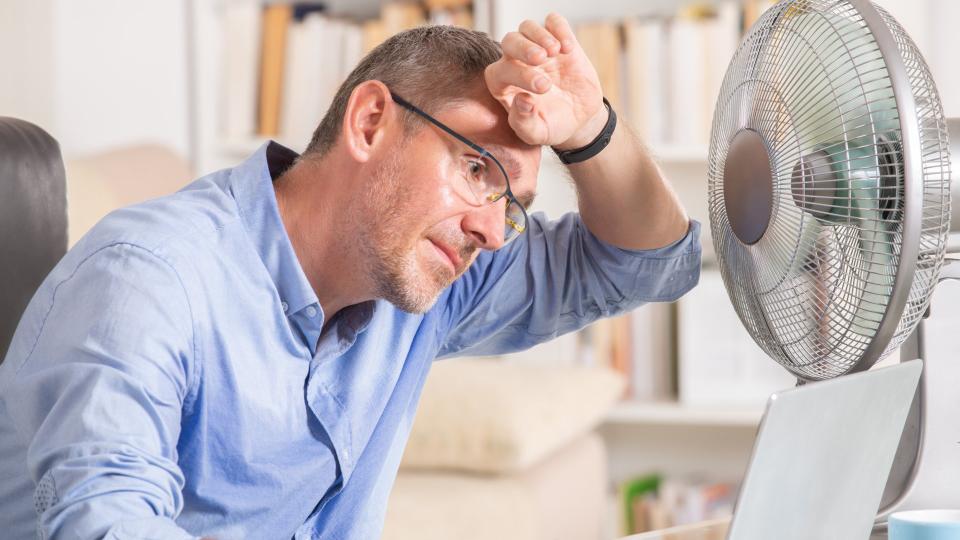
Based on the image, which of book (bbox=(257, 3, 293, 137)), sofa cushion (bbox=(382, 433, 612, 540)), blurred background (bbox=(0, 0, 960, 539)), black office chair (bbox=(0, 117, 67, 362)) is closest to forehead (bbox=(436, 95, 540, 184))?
black office chair (bbox=(0, 117, 67, 362))

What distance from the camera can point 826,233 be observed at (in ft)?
2.93

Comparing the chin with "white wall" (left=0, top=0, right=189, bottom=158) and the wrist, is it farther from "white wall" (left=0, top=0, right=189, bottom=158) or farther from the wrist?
"white wall" (left=0, top=0, right=189, bottom=158)

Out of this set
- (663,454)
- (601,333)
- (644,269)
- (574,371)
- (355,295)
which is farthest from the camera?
(663,454)

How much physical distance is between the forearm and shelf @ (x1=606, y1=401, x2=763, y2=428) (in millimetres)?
1334

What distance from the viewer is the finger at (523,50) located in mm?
958

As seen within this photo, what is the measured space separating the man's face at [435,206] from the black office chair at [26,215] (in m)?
0.43

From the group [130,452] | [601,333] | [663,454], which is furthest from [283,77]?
[130,452]

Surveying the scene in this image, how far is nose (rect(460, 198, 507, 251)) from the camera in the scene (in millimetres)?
1033

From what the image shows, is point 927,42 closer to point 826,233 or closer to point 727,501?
point 727,501

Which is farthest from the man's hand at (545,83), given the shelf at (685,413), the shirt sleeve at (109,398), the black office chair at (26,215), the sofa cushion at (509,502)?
the shelf at (685,413)

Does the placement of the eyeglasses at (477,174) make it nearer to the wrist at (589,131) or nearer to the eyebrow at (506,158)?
the eyebrow at (506,158)

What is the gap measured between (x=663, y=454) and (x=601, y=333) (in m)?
0.42

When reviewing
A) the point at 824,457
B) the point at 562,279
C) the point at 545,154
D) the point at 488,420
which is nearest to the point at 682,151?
the point at 545,154

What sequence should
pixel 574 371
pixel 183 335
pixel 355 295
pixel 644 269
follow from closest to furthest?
pixel 183 335 < pixel 355 295 < pixel 644 269 < pixel 574 371
